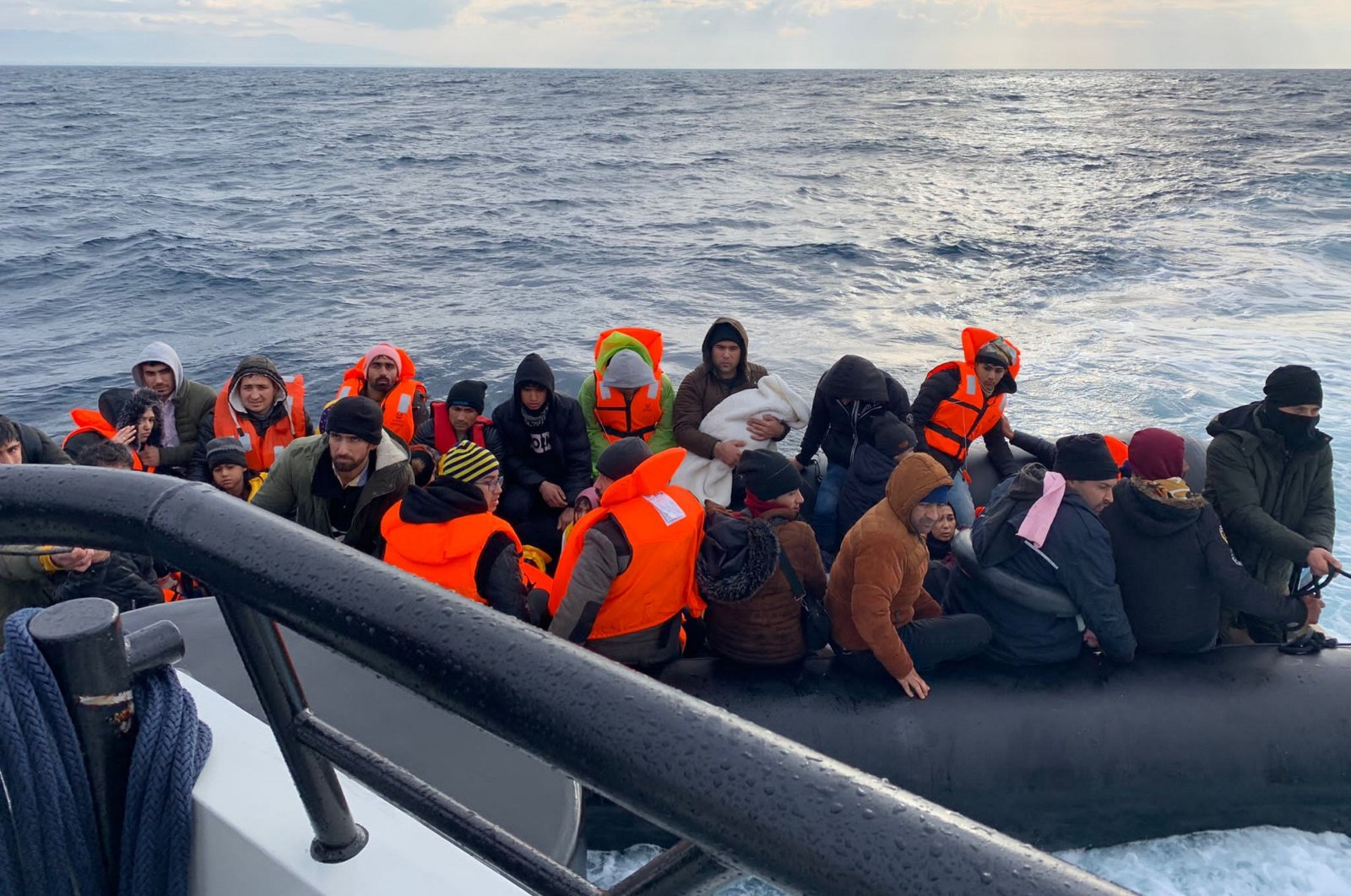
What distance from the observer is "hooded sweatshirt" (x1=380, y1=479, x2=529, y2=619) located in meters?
3.29

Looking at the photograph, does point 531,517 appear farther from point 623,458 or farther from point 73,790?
point 73,790

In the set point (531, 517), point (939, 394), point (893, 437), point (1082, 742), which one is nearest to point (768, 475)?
point (893, 437)

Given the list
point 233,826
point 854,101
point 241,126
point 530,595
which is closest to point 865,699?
point 530,595

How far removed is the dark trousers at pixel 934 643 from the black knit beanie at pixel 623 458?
1136 millimetres

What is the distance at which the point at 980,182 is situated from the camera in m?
24.9

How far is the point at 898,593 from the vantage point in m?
3.75

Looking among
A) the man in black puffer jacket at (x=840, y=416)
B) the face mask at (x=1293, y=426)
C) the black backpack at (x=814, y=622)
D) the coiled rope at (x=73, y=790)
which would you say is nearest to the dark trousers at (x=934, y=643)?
the black backpack at (x=814, y=622)

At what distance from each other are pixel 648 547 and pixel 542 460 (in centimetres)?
198

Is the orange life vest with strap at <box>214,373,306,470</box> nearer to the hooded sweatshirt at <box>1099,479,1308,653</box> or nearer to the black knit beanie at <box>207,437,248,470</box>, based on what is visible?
the black knit beanie at <box>207,437,248,470</box>

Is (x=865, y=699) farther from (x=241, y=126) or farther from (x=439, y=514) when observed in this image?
(x=241, y=126)

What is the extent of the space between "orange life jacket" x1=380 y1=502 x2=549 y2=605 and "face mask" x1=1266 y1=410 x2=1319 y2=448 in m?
3.31

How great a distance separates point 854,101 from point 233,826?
5937 cm

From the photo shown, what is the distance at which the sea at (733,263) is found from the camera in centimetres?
969

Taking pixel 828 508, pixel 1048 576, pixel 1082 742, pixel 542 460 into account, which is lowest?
pixel 1082 742
